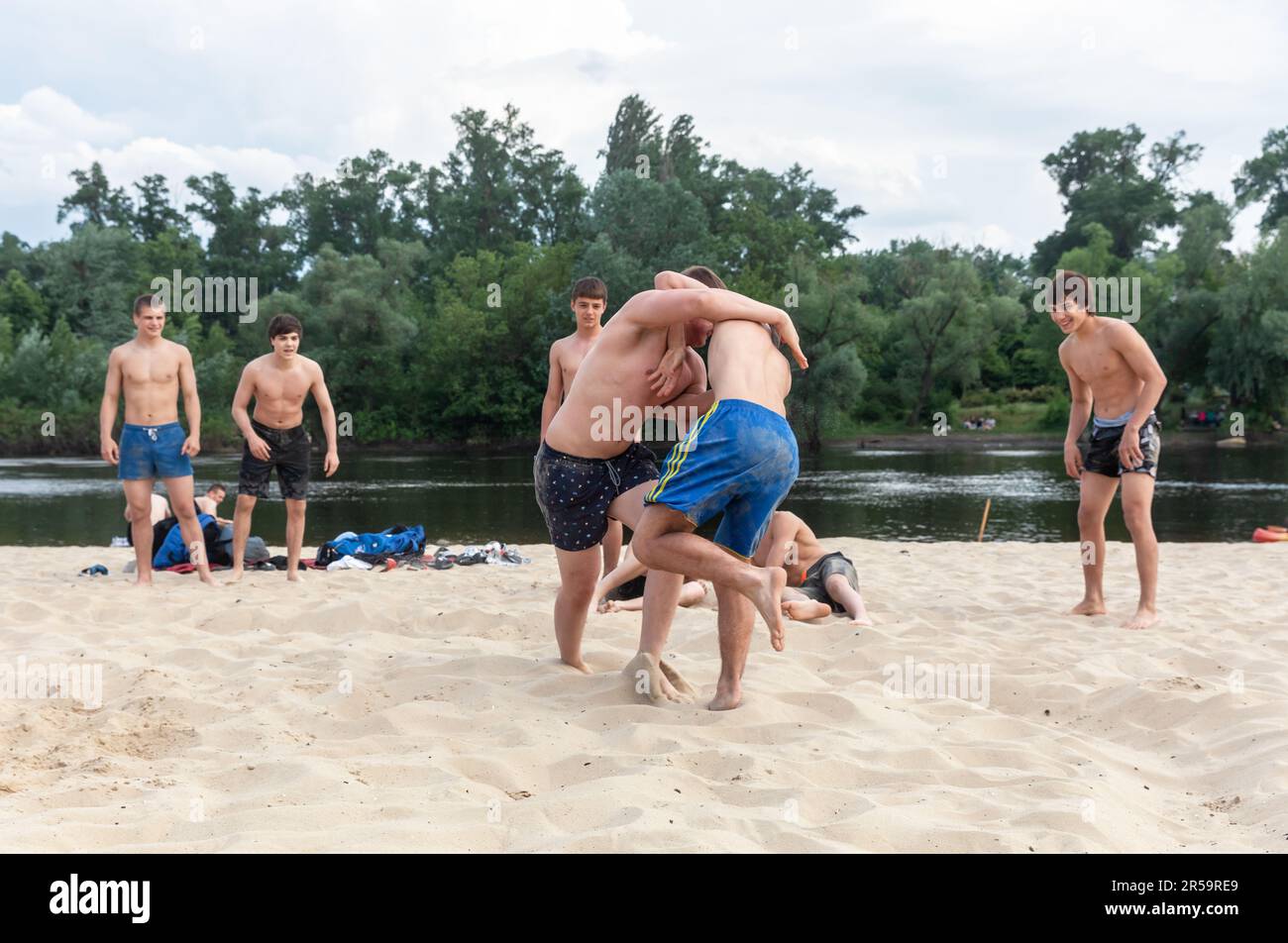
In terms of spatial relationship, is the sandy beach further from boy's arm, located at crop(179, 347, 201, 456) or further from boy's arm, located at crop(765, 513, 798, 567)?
boy's arm, located at crop(179, 347, 201, 456)

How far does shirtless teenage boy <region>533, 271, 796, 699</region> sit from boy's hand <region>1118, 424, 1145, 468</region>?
340 centimetres

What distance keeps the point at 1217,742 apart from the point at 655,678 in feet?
7.16

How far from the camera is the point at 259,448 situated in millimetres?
7988

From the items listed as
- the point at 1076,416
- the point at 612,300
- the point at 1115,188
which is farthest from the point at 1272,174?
the point at 1076,416

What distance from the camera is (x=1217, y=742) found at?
13.1ft

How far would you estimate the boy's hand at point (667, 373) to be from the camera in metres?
4.11

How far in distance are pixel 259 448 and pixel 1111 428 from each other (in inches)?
241

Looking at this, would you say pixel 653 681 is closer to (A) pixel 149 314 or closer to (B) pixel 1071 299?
(B) pixel 1071 299

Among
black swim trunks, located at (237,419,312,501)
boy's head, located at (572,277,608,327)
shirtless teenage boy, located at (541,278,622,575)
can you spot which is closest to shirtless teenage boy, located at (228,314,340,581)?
black swim trunks, located at (237,419,312,501)

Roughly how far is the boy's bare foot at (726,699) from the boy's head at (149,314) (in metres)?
5.60

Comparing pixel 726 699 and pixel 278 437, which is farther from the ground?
pixel 278 437

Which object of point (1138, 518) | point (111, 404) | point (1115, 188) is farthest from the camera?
point (1115, 188)

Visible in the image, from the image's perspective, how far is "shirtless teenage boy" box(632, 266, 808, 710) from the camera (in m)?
3.72

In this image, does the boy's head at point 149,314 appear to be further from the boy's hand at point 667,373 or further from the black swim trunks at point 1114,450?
the black swim trunks at point 1114,450
